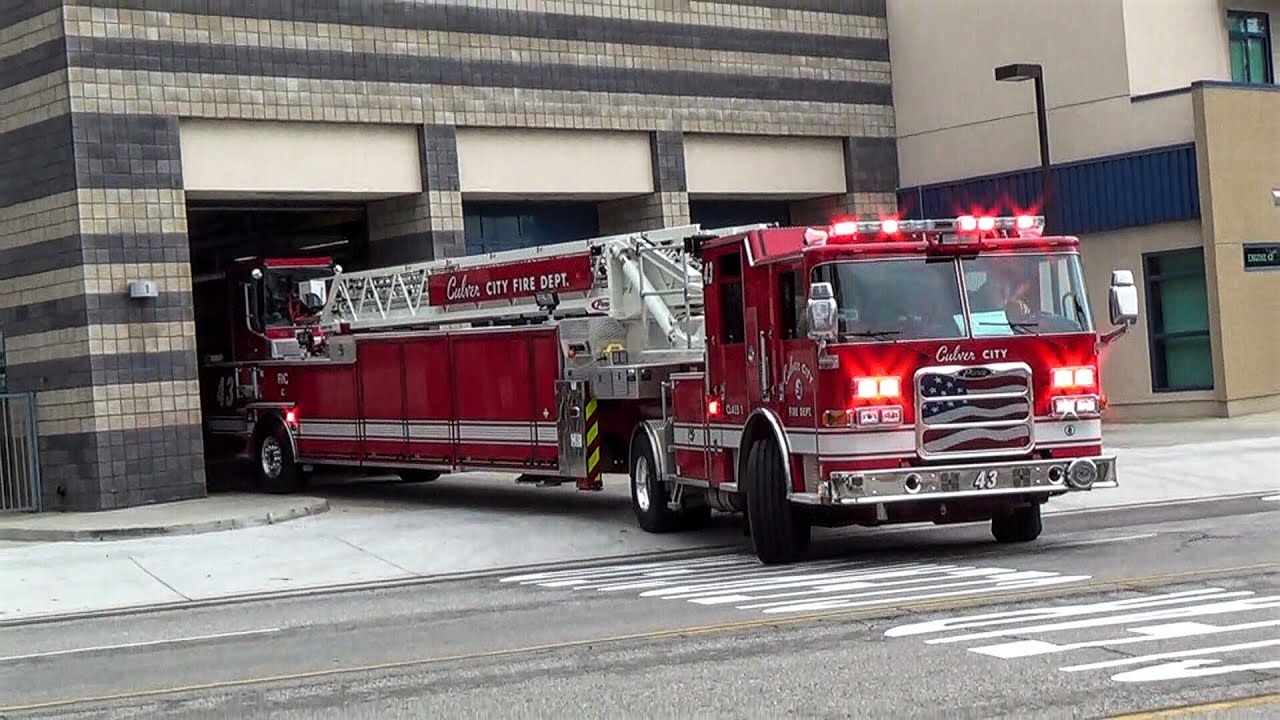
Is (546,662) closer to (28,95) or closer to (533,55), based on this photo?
(28,95)

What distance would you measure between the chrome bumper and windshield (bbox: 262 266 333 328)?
552 inches

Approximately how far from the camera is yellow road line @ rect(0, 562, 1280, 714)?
33.9 feet

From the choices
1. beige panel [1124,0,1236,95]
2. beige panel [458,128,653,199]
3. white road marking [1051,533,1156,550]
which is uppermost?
beige panel [1124,0,1236,95]

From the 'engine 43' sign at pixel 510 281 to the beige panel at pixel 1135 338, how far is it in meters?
12.6

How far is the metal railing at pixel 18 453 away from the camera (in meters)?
24.5

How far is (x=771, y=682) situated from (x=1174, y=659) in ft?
6.75

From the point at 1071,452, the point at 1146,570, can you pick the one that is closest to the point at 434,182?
the point at 1071,452

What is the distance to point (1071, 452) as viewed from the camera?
15.0 meters

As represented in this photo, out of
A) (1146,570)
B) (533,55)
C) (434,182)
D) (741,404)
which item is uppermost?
(533,55)

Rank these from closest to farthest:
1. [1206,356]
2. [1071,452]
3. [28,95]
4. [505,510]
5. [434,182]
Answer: [1071,452]
[505,510]
[28,95]
[434,182]
[1206,356]

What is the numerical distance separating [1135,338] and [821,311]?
17.4m

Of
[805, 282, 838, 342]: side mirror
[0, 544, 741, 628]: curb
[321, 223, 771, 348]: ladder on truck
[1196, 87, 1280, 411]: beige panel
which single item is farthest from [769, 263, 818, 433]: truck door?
[1196, 87, 1280, 411]: beige panel

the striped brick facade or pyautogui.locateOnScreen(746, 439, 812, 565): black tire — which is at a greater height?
the striped brick facade

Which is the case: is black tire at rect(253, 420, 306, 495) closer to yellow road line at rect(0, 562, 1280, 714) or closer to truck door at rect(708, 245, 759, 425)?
truck door at rect(708, 245, 759, 425)
